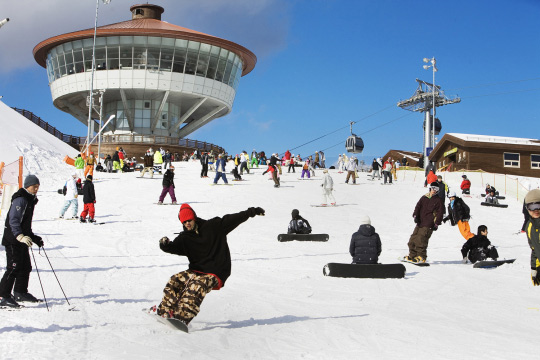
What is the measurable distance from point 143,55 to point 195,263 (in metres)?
49.1

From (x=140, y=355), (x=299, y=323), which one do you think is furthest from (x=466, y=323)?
(x=140, y=355)

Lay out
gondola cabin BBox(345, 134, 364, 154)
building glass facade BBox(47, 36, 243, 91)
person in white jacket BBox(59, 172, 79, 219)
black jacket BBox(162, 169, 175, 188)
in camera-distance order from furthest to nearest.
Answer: building glass facade BBox(47, 36, 243, 91), gondola cabin BBox(345, 134, 364, 154), black jacket BBox(162, 169, 175, 188), person in white jacket BBox(59, 172, 79, 219)

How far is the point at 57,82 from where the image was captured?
54.4 m

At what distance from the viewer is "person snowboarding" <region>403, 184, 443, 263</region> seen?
967 centimetres

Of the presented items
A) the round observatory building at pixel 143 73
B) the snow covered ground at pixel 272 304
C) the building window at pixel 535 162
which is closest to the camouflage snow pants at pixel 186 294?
the snow covered ground at pixel 272 304

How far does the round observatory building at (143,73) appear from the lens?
5047 centimetres

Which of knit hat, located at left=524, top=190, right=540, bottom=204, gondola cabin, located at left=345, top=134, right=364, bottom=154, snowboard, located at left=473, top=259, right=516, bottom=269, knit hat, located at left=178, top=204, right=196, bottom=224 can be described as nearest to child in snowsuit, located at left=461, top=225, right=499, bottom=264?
snowboard, located at left=473, top=259, right=516, bottom=269

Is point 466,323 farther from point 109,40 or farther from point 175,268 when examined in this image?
point 109,40

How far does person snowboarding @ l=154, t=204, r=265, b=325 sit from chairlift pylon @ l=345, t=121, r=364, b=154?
41822 millimetres

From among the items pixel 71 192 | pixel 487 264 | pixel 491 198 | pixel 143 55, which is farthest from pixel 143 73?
pixel 487 264

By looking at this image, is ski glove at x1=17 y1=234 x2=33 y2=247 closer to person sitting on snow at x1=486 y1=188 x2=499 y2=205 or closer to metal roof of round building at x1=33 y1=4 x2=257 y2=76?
person sitting on snow at x1=486 y1=188 x2=499 y2=205

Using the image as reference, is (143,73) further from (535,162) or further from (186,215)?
(186,215)

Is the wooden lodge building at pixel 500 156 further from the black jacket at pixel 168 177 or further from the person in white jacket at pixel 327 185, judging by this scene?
the black jacket at pixel 168 177

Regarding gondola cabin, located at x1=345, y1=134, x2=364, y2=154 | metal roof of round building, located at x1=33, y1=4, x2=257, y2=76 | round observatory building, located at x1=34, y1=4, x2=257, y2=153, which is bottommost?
gondola cabin, located at x1=345, y1=134, x2=364, y2=154
